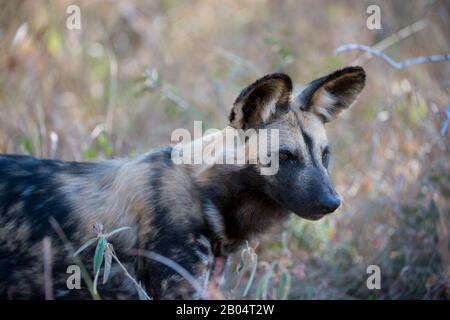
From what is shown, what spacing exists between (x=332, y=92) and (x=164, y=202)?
1344 mm

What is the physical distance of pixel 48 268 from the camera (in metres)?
3.40

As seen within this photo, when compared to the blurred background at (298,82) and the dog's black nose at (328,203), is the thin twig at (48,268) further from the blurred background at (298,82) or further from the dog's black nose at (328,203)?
the dog's black nose at (328,203)

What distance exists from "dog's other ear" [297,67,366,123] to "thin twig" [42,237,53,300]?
169cm

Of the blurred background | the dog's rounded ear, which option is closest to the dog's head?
the dog's rounded ear

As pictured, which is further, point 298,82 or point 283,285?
point 298,82

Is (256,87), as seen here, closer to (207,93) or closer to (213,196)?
(213,196)

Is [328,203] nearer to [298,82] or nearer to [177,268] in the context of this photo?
[177,268]

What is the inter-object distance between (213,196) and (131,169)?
0.50m

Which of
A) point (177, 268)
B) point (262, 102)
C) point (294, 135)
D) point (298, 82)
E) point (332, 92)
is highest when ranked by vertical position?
point (298, 82)

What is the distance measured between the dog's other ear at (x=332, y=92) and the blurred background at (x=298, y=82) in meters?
0.92

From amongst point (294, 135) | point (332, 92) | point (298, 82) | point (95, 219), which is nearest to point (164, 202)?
point (95, 219)

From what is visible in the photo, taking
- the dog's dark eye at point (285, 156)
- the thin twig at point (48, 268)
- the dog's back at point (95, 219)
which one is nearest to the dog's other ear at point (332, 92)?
the dog's dark eye at point (285, 156)

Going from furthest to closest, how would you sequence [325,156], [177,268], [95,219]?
[325,156] < [95,219] < [177,268]
